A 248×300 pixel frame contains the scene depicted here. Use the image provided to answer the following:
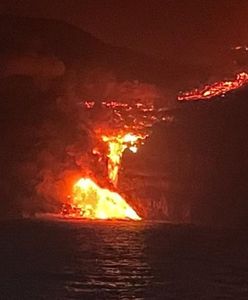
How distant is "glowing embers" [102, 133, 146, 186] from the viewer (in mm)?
136500

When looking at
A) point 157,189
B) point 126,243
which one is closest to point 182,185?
point 157,189

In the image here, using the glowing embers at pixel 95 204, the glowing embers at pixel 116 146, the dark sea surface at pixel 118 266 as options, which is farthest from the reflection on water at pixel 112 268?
the glowing embers at pixel 116 146

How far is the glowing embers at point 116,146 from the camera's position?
136m

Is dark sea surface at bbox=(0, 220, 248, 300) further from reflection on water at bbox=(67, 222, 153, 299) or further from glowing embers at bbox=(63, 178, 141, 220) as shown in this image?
glowing embers at bbox=(63, 178, 141, 220)

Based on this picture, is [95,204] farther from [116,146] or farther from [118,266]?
[118,266]

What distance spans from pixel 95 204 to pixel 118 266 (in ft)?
250

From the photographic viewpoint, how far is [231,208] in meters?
145

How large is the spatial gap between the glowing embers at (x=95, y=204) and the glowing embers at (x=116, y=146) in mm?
2636

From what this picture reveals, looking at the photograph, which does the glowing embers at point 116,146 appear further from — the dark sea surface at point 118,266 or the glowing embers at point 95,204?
the dark sea surface at point 118,266

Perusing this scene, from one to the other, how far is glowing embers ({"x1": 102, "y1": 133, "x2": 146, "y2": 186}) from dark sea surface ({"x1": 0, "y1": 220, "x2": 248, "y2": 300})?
107ft

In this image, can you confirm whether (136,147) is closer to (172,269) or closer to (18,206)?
(18,206)

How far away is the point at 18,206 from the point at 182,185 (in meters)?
31.8

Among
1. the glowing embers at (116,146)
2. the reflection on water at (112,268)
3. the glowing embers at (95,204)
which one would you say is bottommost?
the reflection on water at (112,268)

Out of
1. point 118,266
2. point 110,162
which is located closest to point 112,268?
point 118,266
